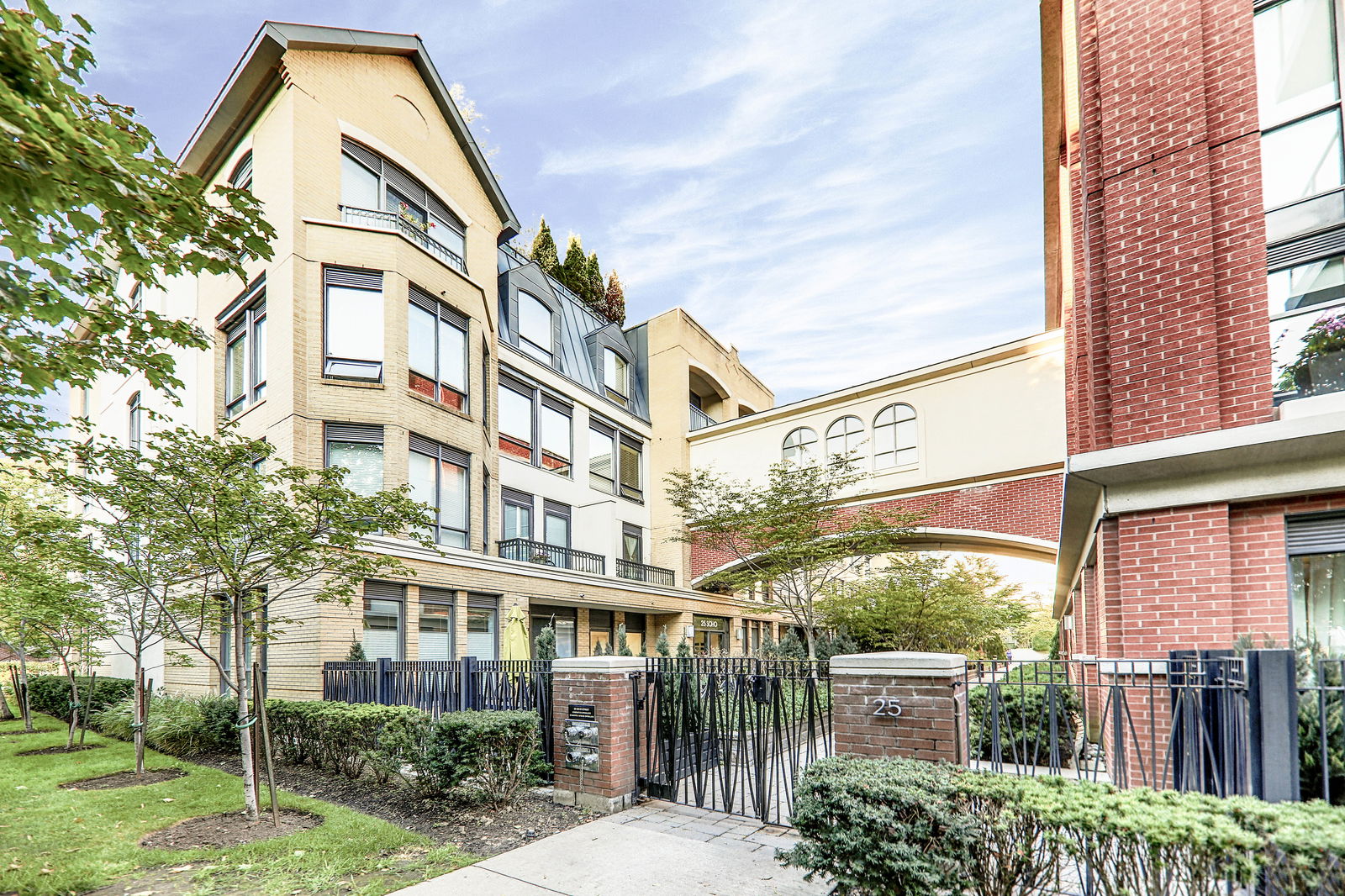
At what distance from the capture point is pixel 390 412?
48.2 ft

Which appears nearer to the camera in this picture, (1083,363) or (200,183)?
(200,183)

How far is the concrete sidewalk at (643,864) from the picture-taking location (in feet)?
16.9

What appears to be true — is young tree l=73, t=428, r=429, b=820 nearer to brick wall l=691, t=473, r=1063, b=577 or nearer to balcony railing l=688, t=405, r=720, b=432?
brick wall l=691, t=473, r=1063, b=577

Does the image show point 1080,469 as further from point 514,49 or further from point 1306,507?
point 514,49

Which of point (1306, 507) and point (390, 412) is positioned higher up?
point (390, 412)

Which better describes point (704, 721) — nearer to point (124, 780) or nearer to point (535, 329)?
point (124, 780)

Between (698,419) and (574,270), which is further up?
(574,270)

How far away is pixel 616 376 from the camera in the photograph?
28531mm

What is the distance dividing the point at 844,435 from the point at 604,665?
18297mm

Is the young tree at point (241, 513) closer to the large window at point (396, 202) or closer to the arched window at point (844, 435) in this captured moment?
the large window at point (396, 202)

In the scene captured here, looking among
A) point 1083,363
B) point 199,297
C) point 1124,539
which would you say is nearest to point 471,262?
point 199,297

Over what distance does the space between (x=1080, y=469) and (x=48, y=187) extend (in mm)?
8540

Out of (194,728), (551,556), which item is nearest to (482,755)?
(194,728)

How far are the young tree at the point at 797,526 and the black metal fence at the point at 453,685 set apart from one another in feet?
37.1
